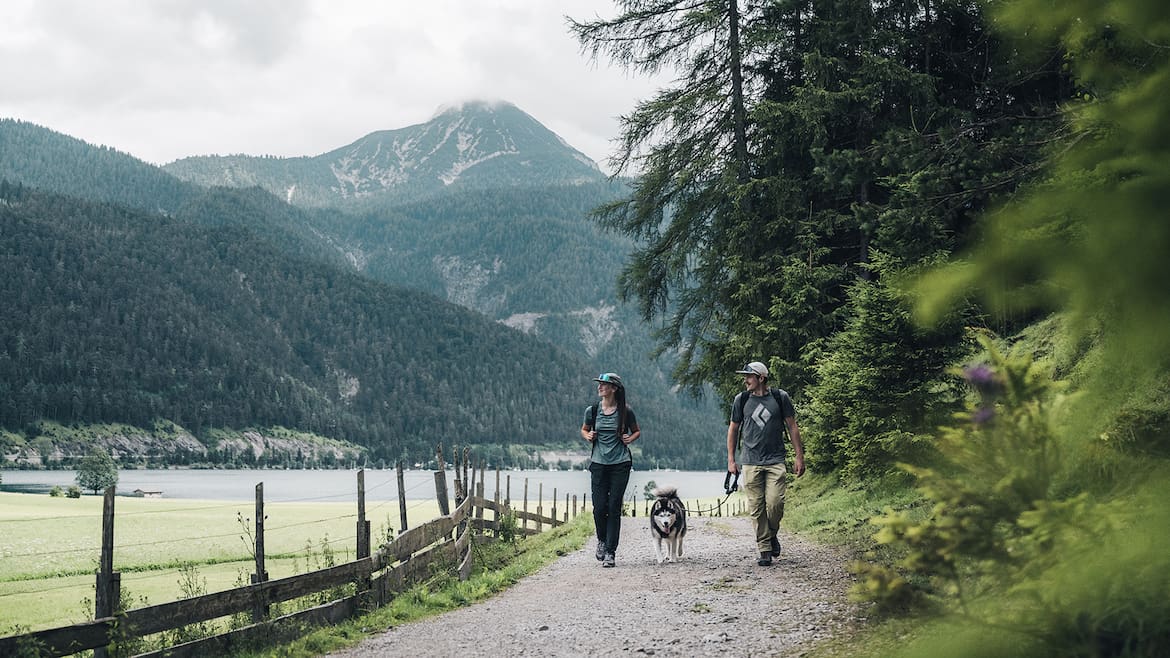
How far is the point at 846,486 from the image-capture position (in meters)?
16.8

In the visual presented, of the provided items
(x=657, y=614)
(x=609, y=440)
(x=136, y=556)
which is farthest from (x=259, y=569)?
(x=136, y=556)

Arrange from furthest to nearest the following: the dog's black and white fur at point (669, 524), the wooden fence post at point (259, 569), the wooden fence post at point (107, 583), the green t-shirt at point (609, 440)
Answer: the dog's black and white fur at point (669, 524) < the green t-shirt at point (609, 440) < the wooden fence post at point (259, 569) < the wooden fence post at point (107, 583)

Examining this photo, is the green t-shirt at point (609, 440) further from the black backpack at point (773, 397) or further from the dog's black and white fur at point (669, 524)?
the black backpack at point (773, 397)

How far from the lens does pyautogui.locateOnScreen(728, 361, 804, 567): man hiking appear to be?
10820mm

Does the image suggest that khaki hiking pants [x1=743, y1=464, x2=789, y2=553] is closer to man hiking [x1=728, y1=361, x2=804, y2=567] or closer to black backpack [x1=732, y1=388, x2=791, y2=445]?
man hiking [x1=728, y1=361, x2=804, y2=567]

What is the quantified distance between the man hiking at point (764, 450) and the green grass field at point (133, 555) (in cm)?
492

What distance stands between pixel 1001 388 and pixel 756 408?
8.38 m

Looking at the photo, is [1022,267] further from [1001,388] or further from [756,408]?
[756,408]

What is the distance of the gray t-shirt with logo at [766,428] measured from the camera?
35.5 ft

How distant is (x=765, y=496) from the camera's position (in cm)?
1092

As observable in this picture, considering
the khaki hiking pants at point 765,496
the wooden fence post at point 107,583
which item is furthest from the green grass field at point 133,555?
the khaki hiking pants at point 765,496

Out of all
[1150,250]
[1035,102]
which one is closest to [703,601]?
[1150,250]

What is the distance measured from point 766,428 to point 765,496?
0.78 metres

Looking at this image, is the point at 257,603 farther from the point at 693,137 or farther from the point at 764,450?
the point at 693,137
